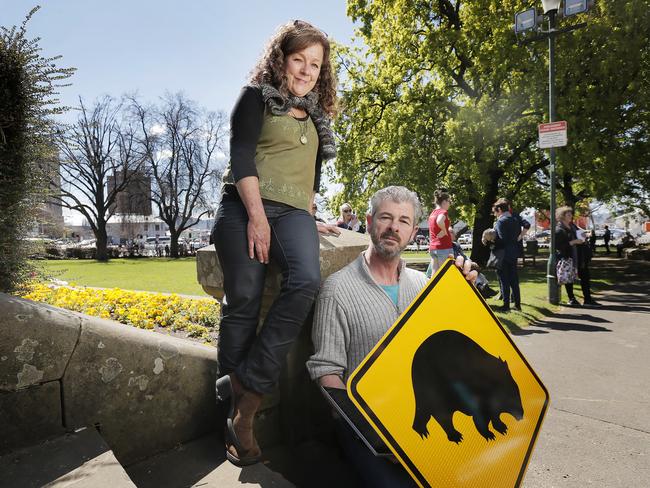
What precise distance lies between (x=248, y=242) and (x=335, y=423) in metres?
1.00

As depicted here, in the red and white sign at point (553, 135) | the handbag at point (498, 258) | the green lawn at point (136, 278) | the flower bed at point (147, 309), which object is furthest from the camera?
the red and white sign at point (553, 135)

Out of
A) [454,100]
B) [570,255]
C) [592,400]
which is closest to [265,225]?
[592,400]

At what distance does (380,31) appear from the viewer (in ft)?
53.8

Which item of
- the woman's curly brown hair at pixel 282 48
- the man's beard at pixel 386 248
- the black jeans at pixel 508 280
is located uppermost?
the woman's curly brown hair at pixel 282 48

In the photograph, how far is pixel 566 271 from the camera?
25.7 ft

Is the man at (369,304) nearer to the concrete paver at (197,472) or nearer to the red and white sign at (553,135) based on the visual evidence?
the concrete paver at (197,472)

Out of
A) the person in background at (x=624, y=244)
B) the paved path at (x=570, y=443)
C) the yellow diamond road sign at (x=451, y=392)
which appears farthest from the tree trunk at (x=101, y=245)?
the yellow diamond road sign at (x=451, y=392)

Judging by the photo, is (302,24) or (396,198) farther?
(396,198)

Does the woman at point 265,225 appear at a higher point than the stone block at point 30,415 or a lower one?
higher

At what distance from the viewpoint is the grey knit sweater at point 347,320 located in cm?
176

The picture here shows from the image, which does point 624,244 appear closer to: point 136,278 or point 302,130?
point 136,278

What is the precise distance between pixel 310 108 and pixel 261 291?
2.86 ft

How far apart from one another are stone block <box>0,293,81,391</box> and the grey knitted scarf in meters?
1.15

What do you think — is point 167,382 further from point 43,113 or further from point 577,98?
point 577,98
